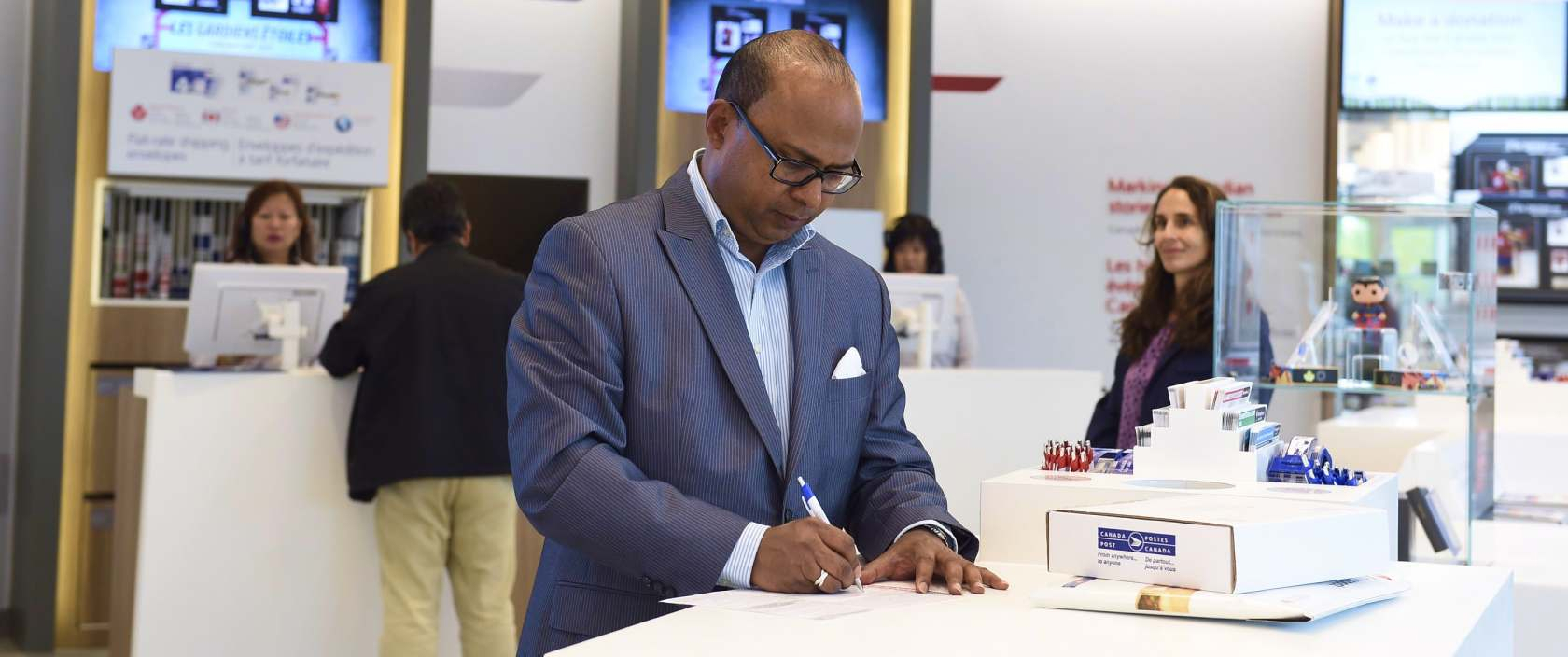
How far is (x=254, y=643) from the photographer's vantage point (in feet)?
14.0

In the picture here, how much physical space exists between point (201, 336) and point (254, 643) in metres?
0.99

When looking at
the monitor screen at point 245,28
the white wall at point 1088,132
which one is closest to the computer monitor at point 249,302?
the monitor screen at point 245,28

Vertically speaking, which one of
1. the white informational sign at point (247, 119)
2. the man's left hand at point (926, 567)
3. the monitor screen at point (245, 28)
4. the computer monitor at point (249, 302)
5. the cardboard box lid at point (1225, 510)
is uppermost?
the monitor screen at point (245, 28)

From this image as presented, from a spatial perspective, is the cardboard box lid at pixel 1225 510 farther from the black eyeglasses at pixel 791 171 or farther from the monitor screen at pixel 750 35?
the monitor screen at pixel 750 35

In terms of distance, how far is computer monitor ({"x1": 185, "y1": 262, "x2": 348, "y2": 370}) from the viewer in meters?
4.59

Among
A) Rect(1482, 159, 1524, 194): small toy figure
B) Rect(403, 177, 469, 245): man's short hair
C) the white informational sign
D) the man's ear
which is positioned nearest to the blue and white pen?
the man's ear

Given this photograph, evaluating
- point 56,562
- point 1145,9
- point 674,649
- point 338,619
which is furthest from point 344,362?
point 1145,9

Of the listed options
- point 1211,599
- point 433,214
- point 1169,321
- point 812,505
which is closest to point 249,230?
point 433,214

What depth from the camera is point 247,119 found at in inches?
222

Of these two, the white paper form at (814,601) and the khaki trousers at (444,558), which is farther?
the khaki trousers at (444,558)

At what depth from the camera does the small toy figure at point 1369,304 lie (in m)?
2.99

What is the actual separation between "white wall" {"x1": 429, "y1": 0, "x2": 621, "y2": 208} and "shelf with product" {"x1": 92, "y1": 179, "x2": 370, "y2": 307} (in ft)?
2.39

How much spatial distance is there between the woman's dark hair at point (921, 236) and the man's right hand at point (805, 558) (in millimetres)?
4626

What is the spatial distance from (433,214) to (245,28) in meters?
2.17
